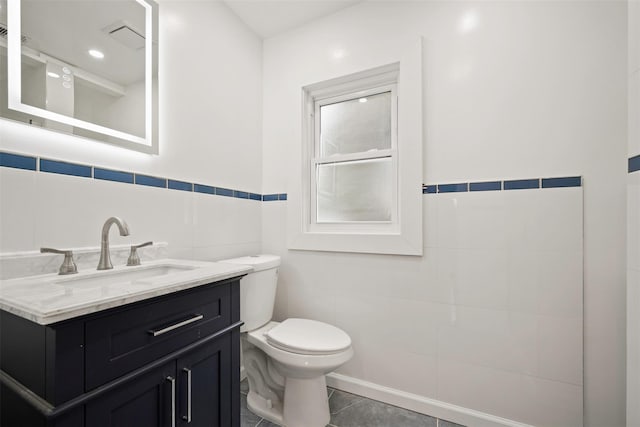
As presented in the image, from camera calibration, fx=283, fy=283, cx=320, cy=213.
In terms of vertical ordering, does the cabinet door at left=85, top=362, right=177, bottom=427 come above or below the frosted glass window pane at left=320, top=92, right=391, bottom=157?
below

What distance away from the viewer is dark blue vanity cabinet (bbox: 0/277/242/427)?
64 centimetres

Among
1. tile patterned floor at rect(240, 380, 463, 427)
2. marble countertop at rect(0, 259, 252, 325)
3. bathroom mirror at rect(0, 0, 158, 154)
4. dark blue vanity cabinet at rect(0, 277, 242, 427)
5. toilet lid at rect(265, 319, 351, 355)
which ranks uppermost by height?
bathroom mirror at rect(0, 0, 158, 154)

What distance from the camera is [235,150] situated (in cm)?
187

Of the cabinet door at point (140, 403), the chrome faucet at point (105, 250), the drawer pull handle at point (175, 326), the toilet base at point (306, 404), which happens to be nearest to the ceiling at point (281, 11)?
the chrome faucet at point (105, 250)

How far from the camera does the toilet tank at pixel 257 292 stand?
1543mm

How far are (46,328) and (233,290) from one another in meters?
0.57

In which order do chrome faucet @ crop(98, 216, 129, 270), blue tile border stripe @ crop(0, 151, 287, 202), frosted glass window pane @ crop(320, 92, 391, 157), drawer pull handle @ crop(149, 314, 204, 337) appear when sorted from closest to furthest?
drawer pull handle @ crop(149, 314, 204, 337) < blue tile border stripe @ crop(0, 151, 287, 202) < chrome faucet @ crop(98, 216, 129, 270) < frosted glass window pane @ crop(320, 92, 391, 157)

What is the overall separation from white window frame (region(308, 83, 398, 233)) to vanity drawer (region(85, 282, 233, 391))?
0.98 m

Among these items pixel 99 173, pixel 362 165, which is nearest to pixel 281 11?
pixel 362 165

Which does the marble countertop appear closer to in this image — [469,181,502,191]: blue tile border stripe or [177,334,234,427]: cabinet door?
[177,334,234,427]: cabinet door

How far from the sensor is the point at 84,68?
113 cm

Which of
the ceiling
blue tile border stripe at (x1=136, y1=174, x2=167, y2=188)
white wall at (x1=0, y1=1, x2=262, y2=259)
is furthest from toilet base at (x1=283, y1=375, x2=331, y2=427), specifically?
the ceiling

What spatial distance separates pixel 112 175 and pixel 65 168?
16 centimetres

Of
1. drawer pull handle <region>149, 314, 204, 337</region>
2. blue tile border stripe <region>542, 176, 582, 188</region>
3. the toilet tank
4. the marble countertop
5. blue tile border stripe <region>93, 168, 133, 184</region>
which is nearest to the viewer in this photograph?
the marble countertop
